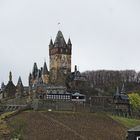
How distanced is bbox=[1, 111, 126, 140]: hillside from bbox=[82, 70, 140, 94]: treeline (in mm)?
62284

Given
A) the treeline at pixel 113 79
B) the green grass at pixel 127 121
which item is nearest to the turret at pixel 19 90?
the treeline at pixel 113 79

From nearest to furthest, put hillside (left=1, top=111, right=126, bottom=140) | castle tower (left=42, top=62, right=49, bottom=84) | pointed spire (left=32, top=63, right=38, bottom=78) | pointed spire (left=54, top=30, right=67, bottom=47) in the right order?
hillside (left=1, top=111, right=126, bottom=140)
pointed spire (left=54, top=30, right=67, bottom=47)
castle tower (left=42, top=62, right=49, bottom=84)
pointed spire (left=32, top=63, right=38, bottom=78)

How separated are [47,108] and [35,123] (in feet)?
45.3

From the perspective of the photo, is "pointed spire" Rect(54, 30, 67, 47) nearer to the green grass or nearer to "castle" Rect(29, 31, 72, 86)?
"castle" Rect(29, 31, 72, 86)

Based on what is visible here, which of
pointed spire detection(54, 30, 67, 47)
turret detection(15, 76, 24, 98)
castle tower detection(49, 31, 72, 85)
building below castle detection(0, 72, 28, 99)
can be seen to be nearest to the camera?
turret detection(15, 76, 24, 98)

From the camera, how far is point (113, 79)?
6284 inches

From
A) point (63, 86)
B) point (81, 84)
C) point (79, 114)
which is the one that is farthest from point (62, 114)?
point (81, 84)

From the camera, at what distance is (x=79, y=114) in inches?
3546

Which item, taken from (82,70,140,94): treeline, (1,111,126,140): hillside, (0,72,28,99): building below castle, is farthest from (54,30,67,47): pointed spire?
(1,111,126,140): hillside

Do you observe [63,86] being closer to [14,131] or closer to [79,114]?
[79,114]

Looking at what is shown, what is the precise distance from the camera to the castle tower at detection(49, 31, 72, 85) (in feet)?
422

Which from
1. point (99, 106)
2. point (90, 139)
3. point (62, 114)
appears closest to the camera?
point (90, 139)

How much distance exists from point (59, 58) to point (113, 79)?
3442 centimetres

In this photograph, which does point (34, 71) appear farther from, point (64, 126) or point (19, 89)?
point (64, 126)
